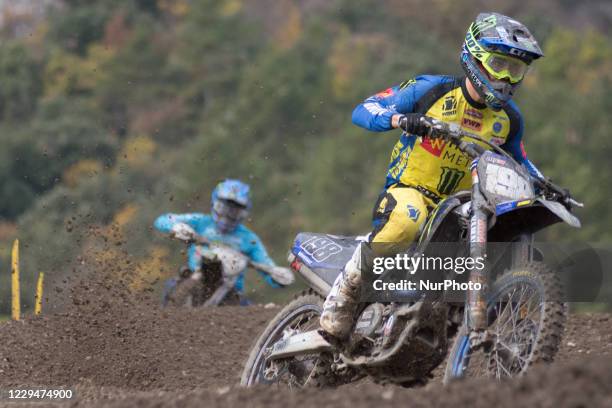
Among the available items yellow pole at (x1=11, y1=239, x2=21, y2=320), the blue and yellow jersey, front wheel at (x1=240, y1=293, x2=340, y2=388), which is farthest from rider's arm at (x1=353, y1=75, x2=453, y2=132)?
yellow pole at (x1=11, y1=239, x2=21, y2=320)

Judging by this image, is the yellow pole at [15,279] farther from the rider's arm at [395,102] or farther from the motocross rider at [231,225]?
the rider's arm at [395,102]

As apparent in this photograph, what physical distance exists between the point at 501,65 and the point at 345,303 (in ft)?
5.65

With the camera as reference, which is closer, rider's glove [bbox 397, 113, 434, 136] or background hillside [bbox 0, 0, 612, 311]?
rider's glove [bbox 397, 113, 434, 136]

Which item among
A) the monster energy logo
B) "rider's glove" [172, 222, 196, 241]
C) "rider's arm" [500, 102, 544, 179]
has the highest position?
"rider's glove" [172, 222, 196, 241]

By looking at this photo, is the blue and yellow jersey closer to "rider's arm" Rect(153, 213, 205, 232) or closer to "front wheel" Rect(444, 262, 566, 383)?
"front wheel" Rect(444, 262, 566, 383)

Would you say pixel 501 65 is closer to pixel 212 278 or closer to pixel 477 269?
pixel 477 269

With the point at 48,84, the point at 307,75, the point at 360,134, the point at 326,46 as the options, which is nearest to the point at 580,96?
the point at 360,134

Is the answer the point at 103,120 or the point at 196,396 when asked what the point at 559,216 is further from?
the point at 103,120

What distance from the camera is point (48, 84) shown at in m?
87.4

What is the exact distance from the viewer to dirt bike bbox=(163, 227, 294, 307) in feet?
46.9

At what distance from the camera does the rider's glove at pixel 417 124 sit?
7.20m

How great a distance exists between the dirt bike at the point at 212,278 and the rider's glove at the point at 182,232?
794mm

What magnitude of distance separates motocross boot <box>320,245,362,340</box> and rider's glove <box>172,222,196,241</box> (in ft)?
18.7

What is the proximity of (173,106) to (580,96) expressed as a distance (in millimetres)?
35795
